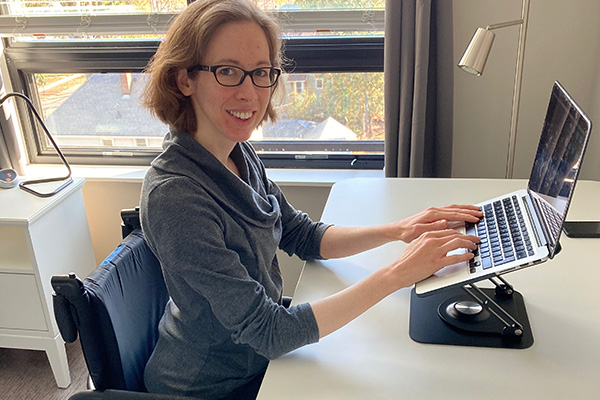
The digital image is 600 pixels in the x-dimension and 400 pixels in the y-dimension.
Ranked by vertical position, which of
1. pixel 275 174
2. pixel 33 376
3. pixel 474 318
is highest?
pixel 474 318

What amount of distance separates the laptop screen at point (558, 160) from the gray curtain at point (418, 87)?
66 cm

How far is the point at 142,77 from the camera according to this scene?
2236 mm

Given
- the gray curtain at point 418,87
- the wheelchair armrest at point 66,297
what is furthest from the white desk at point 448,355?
the gray curtain at point 418,87

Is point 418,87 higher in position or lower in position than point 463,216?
higher

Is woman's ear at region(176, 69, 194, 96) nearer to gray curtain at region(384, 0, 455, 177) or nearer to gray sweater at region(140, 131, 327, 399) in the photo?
gray sweater at region(140, 131, 327, 399)

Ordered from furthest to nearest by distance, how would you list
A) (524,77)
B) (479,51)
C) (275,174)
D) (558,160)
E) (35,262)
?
(275,174)
(524,77)
(35,262)
(479,51)
(558,160)

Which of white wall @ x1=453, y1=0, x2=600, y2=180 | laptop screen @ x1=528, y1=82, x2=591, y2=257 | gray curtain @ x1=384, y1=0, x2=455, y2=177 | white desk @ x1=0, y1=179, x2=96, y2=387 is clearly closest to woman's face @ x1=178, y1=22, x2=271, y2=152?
laptop screen @ x1=528, y1=82, x2=591, y2=257

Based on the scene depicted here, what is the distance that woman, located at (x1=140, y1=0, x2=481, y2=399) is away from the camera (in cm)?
A: 90

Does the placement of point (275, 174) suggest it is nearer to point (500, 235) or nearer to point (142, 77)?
point (142, 77)

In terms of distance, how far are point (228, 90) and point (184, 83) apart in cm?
10

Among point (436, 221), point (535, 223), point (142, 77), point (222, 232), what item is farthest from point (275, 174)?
point (535, 223)

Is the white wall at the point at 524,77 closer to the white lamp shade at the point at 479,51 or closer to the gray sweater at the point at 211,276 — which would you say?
the white lamp shade at the point at 479,51

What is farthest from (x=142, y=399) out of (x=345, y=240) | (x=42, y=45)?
(x=42, y=45)

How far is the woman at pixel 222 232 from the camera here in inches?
35.4
